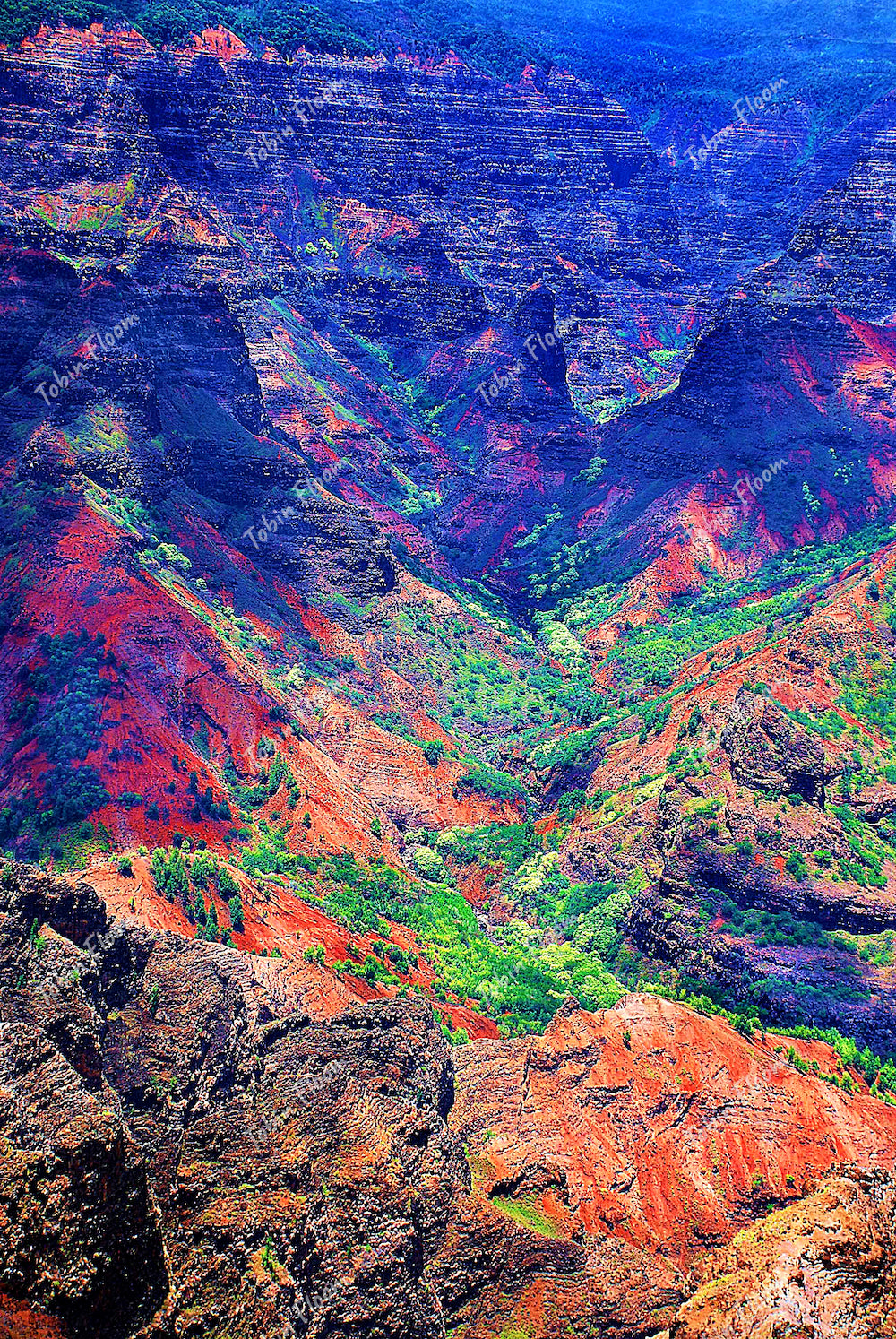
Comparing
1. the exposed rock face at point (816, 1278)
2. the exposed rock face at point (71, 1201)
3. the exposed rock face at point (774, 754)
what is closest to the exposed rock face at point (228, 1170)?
the exposed rock face at point (71, 1201)

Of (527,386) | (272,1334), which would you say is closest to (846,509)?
(527,386)

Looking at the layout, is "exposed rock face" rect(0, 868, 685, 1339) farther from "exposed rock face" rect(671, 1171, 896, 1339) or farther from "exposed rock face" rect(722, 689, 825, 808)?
"exposed rock face" rect(722, 689, 825, 808)

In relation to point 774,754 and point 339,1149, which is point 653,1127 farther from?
point 774,754

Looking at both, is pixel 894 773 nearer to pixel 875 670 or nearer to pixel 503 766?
pixel 875 670

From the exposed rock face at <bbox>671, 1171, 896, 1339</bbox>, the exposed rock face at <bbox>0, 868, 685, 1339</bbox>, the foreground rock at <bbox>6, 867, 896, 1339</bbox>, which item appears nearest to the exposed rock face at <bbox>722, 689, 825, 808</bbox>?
the foreground rock at <bbox>6, 867, 896, 1339</bbox>

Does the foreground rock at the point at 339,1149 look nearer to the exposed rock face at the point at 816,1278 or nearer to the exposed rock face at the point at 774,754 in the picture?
the exposed rock face at the point at 816,1278

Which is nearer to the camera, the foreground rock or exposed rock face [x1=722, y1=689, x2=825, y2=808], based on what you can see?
the foreground rock
